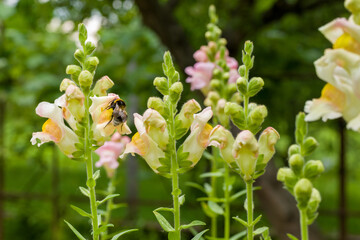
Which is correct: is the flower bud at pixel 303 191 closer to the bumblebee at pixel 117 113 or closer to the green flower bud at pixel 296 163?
the green flower bud at pixel 296 163

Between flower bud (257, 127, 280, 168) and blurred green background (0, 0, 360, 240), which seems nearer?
flower bud (257, 127, 280, 168)

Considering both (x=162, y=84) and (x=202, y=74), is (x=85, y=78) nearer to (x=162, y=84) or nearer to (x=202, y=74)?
(x=162, y=84)

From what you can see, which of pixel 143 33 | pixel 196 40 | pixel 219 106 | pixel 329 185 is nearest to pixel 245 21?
pixel 196 40

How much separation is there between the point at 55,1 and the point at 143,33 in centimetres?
33

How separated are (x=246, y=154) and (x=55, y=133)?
0.52 ft

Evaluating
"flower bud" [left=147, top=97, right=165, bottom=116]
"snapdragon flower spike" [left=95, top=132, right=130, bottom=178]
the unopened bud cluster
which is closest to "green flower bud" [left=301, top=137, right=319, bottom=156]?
the unopened bud cluster

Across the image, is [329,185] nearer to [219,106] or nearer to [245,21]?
[245,21]

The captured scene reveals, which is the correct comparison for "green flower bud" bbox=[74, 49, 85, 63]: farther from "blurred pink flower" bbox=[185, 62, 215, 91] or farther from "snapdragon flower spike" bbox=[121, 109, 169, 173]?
"blurred pink flower" bbox=[185, 62, 215, 91]

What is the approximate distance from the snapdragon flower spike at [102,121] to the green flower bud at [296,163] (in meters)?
0.13

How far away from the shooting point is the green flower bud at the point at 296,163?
32 centimetres

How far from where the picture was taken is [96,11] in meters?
1.47

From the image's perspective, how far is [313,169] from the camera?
32 cm

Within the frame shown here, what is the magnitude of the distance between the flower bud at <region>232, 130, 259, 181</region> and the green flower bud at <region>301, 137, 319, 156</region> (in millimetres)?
33

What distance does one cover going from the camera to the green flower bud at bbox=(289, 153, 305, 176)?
1.05 feet
